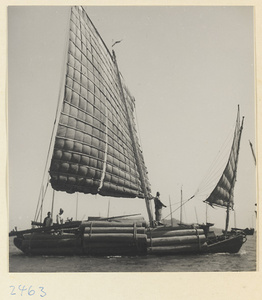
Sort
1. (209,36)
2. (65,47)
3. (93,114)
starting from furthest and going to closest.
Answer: (93,114), (65,47), (209,36)

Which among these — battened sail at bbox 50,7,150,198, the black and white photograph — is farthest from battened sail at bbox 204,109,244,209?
battened sail at bbox 50,7,150,198

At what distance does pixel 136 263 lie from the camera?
6.36 metres

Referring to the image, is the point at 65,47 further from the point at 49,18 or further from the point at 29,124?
the point at 29,124

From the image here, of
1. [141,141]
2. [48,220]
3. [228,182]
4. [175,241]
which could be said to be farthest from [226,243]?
[48,220]

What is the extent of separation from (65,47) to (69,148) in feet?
5.44

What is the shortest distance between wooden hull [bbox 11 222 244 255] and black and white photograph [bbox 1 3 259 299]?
0.02 meters

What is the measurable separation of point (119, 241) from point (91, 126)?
85.9 inches

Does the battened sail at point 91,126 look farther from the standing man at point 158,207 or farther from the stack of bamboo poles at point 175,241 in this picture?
the stack of bamboo poles at point 175,241

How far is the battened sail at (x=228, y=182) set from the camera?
6.52 metres

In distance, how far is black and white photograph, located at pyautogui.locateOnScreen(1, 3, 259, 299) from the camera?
20.2 feet

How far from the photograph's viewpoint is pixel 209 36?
6484 mm
